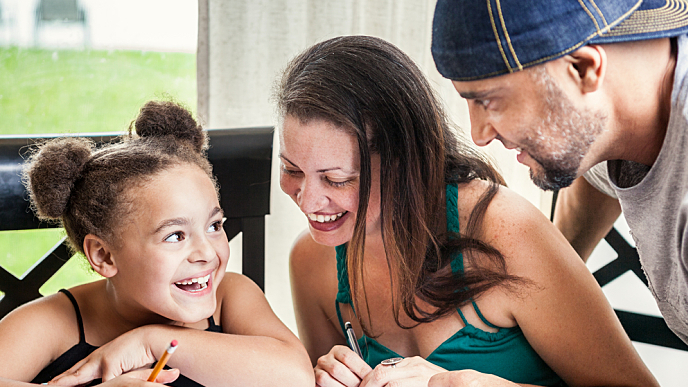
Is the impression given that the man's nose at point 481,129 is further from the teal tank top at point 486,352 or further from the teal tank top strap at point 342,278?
the teal tank top strap at point 342,278

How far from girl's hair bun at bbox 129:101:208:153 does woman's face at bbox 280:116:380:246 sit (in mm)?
221

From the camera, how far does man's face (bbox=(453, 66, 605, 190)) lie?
0.90 meters

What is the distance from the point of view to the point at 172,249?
1113mm

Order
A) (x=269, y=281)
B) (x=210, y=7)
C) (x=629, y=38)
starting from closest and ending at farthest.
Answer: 1. (x=629, y=38)
2. (x=210, y=7)
3. (x=269, y=281)

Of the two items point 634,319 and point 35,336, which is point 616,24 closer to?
point 634,319

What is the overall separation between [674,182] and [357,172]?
54cm

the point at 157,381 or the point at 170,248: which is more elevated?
the point at 170,248

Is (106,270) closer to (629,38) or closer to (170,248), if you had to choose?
(170,248)

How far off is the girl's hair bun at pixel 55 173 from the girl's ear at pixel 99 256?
0.28 feet

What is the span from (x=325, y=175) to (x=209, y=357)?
407 millimetres

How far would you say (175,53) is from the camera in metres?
2.47

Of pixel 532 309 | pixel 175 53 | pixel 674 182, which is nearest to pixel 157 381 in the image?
pixel 532 309

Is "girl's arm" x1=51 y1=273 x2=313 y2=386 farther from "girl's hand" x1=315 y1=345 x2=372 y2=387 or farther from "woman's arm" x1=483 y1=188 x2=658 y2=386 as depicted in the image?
"woman's arm" x1=483 y1=188 x2=658 y2=386

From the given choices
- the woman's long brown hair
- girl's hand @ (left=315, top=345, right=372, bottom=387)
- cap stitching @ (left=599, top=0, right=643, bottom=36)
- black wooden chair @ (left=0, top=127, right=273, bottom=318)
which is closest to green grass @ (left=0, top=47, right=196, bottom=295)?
black wooden chair @ (left=0, top=127, right=273, bottom=318)
